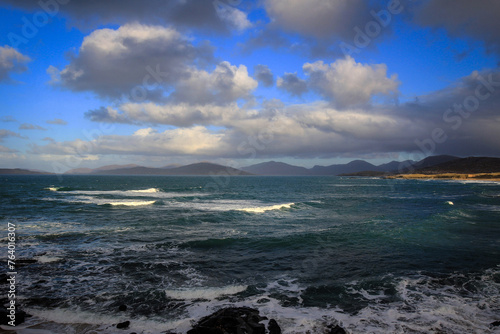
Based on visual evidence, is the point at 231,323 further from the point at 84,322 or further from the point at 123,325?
the point at 84,322

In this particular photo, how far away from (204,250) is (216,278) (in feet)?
14.6

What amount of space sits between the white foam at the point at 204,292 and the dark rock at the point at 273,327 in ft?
8.48

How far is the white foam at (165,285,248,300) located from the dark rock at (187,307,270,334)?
179 cm

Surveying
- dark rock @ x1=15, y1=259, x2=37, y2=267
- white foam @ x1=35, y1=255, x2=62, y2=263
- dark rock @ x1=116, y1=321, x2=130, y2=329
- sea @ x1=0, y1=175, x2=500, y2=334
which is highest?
dark rock @ x1=15, y1=259, x2=37, y2=267

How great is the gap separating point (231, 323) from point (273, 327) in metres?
1.18

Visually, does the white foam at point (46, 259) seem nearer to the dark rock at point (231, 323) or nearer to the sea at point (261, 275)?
the sea at point (261, 275)

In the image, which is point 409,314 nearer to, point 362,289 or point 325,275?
point 362,289

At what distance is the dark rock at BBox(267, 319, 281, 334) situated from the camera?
7203 millimetres

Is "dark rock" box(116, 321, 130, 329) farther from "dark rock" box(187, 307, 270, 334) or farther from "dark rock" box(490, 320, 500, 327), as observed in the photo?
"dark rock" box(490, 320, 500, 327)

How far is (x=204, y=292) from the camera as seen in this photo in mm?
9914

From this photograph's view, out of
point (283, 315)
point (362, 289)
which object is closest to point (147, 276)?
point (283, 315)

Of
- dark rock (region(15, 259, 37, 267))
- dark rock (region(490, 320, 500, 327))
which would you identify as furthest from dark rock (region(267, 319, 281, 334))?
dark rock (region(15, 259, 37, 267))

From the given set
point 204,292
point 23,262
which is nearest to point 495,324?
point 204,292

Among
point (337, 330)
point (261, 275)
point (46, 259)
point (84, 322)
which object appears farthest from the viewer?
point (46, 259)
